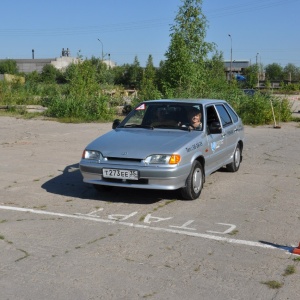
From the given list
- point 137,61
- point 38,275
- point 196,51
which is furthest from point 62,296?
point 137,61

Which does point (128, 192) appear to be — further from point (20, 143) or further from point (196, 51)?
point (196, 51)

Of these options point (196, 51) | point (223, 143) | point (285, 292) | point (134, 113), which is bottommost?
point (285, 292)

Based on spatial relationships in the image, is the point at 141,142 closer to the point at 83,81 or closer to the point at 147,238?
the point at 147,238

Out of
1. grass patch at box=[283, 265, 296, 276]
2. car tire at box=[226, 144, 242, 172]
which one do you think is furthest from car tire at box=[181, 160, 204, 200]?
grass patch at box=[283, 265, 296, 276]

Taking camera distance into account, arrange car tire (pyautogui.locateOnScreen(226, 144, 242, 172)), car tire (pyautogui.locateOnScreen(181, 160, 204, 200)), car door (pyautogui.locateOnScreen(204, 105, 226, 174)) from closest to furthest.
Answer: car tire (pyautogui.locateOnScreen(181, 160, 204, 200))
car door (pyautogui.locateOnScreen(204, 105, 226, 174))
car tire (pyautogui.locateOnScreen(226, 144, 242, 172))

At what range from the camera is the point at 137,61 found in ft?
253

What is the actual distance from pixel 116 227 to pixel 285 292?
2491mm

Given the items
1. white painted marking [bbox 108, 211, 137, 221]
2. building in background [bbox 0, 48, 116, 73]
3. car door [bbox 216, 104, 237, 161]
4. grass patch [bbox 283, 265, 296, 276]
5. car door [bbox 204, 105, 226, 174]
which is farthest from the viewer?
A: building in background [bbox 0, 48, 116, 73]

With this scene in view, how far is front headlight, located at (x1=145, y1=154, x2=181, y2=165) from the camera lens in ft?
23.1

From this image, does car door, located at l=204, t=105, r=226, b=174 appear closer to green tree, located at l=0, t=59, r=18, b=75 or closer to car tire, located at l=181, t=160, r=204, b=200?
car tire, located at l=181, t=160, r=204, b=200

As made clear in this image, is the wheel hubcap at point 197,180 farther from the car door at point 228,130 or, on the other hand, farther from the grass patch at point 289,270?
the grass patch at point 289,270

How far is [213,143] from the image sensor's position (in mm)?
8445

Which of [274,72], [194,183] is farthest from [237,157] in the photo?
[274,72]

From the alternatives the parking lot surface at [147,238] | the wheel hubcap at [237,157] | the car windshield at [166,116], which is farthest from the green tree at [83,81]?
the car windshield at [166,116]
